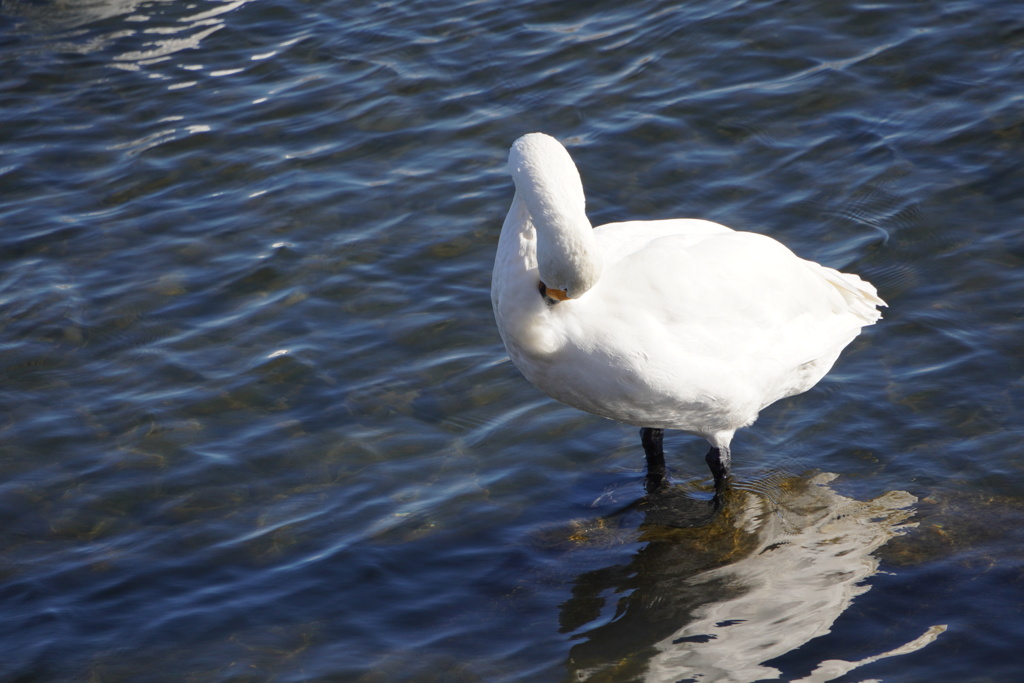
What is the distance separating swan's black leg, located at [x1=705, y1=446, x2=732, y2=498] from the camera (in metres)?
5.69

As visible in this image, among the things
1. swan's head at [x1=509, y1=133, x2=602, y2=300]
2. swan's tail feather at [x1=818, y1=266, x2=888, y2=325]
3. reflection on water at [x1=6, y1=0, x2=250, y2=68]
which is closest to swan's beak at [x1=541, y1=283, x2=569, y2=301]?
swan's head at [x1=509, y1=133, x2=602, y2=300]

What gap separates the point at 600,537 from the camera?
18.7ft

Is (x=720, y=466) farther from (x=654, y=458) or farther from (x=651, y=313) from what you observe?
(x=651, y=313)

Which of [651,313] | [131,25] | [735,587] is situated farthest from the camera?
[131,25]

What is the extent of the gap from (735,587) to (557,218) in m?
2.11

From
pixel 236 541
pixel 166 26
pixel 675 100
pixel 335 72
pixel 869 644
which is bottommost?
pixel 869 644

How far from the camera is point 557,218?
4.20 metres

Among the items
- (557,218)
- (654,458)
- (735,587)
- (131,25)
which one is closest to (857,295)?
(654,458)

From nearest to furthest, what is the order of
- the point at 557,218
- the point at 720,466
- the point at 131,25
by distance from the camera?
the point at 557,218
the point at 720,466
the point at 131,25

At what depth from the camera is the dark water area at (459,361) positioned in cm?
502

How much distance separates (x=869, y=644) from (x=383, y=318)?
4.02 m

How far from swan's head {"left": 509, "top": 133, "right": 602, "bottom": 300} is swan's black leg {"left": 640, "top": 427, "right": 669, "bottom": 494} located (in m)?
1.75

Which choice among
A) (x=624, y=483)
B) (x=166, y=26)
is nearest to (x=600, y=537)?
(x=624, y=483)

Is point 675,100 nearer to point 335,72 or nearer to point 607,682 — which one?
point 335,72
